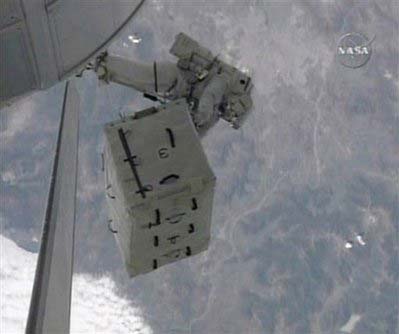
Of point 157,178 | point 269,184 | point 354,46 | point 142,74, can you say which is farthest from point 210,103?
point 269,184

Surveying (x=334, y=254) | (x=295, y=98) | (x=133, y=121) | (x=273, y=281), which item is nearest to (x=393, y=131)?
(x=295, y=98)

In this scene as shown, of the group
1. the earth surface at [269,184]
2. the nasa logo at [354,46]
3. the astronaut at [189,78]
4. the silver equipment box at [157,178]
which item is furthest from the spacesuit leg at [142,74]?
the nasa logo at [354,46]

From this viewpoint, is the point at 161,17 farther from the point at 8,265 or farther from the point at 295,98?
the point at 8,265

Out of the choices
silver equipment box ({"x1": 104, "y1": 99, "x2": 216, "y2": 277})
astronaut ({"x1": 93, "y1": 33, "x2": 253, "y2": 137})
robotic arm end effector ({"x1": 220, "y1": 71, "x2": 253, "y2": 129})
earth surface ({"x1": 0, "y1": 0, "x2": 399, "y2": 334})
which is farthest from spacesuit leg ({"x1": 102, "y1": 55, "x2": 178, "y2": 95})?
earth surface ({"x1": 0, "y1": 0, "x2": 399, "y2": 334})

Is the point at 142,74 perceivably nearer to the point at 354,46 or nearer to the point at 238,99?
the point at 238,99

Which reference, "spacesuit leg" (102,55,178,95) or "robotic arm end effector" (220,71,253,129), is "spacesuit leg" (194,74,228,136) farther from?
"spacesuit leg" (102,55,178,95)

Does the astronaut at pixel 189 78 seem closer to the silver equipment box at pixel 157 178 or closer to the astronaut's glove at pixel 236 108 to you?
the astronaut's glove at pixel 236 108

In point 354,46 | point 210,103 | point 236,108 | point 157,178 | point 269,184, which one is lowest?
point 269,184
